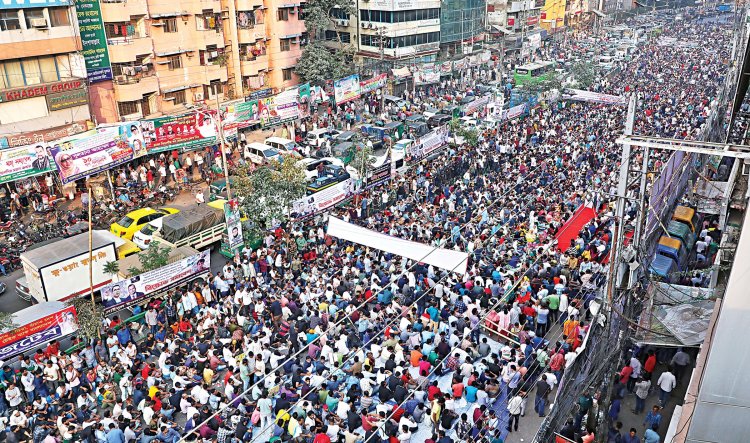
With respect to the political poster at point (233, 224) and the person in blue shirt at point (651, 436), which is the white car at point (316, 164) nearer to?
the political poster at point (233, 224)

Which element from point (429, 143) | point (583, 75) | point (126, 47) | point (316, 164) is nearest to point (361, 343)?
point (316, 164)

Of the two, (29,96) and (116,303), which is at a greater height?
(29,96)

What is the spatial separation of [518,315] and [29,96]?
69.6 ft

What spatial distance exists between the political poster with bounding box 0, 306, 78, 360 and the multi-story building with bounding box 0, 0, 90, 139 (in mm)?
11462

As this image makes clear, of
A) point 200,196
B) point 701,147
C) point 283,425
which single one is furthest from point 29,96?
point 701,147

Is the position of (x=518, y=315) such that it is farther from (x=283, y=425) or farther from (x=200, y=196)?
(x=200, y=196)

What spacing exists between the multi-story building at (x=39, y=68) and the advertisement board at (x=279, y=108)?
7.85 m

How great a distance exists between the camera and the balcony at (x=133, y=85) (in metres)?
28.2

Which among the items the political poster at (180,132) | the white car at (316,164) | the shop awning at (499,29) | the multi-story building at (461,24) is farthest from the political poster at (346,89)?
the shop awning at (499,29)

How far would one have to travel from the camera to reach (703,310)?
38.5ft

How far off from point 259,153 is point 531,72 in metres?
25.3

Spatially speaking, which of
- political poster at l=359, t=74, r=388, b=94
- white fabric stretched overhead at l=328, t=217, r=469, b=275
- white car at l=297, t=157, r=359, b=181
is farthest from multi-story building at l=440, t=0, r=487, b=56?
white fabric stretched overhead at l=328, t=217, r=469, b=275

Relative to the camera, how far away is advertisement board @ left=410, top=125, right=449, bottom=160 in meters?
26.4

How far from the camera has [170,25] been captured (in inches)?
1190
